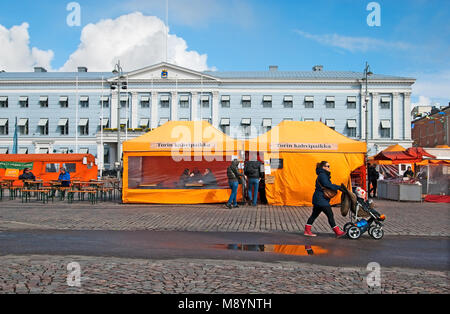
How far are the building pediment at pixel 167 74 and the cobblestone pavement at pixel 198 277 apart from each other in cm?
5387

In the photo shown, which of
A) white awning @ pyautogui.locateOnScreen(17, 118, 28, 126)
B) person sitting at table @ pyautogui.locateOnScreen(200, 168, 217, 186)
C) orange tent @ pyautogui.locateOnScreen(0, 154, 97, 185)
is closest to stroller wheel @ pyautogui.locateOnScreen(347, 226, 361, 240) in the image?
person sitting at table @ pyautogui.locateOnScreen(200, 168, 217, 186)

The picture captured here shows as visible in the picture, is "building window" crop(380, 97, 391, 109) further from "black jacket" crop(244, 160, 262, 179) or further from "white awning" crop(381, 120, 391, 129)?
"black jacket" crop(244, 160, 262, 179)

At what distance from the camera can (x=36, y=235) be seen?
9961mm

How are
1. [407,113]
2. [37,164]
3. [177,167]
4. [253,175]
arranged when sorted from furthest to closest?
[407,113] < [37,164] < [177,167] < [253,175]

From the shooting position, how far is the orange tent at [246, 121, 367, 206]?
17.7 metres

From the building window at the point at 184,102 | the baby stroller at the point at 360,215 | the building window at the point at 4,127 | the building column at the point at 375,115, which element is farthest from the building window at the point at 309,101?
the baby stroller at the point at 360,215

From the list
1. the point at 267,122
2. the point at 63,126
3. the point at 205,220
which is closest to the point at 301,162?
the point at 205,220

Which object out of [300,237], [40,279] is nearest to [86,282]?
[40,279]

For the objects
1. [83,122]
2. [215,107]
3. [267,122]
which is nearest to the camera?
[215,107]

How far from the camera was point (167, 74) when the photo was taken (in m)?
59.6

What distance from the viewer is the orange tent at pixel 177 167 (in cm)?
1820

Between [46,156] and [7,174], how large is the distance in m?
2.93

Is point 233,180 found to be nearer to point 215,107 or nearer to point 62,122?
point 215,107

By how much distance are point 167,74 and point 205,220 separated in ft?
160
